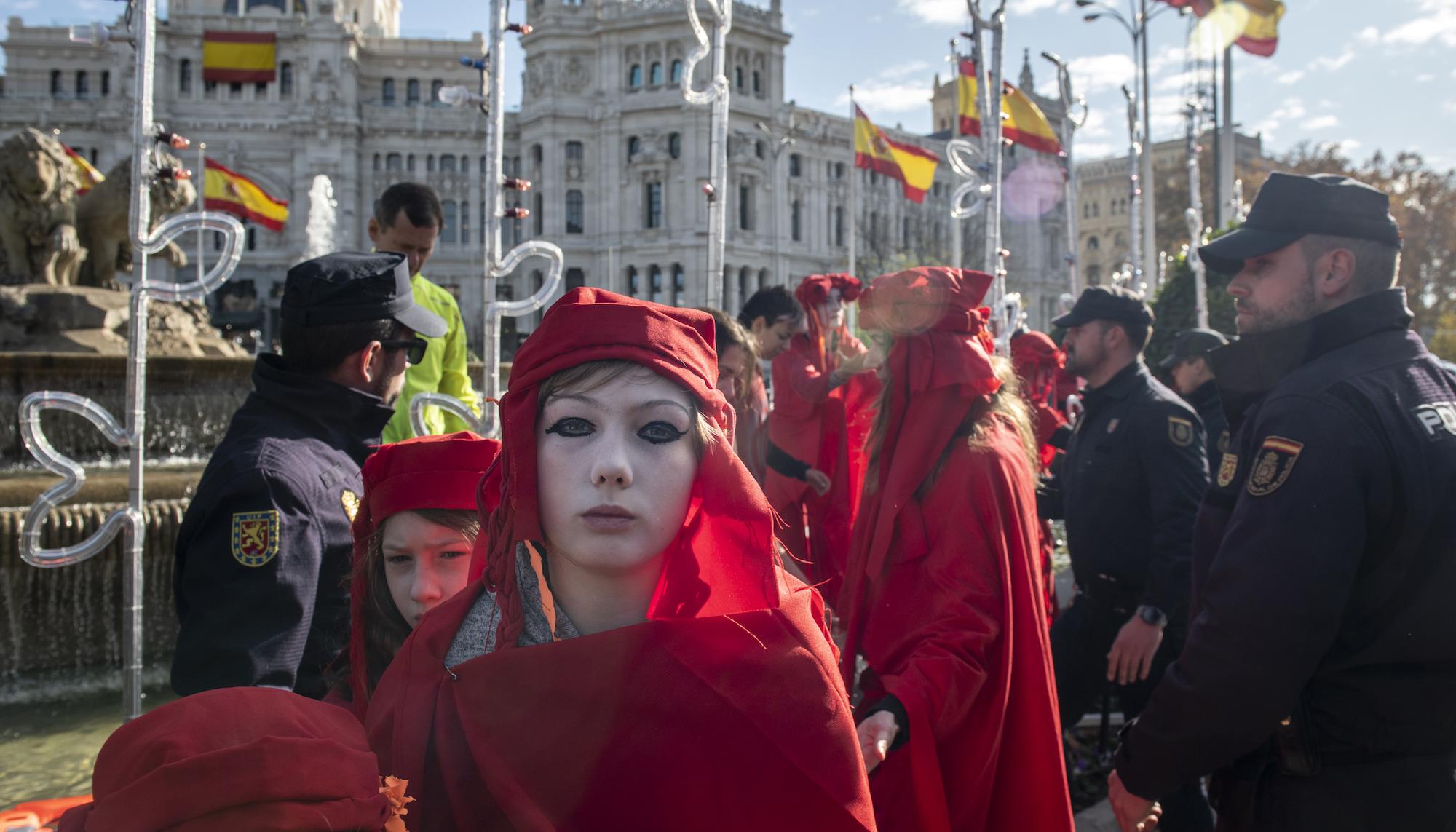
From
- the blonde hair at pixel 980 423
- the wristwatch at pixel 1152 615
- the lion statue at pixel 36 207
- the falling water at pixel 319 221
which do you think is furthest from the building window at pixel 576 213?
the blonde hair at pixel 980 423

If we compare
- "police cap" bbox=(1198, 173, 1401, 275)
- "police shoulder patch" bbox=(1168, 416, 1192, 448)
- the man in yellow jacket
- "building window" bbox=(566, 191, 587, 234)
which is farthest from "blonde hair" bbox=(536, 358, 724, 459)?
"building window" bbox=(566, 191, 587, 234)

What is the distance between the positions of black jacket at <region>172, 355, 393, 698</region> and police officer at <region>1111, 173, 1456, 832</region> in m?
2.15

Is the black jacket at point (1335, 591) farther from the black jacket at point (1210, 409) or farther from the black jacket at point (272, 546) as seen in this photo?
the black jacket at point (1210, 409)

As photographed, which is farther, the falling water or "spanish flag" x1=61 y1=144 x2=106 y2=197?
the falling water

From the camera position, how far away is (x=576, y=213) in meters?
56.8

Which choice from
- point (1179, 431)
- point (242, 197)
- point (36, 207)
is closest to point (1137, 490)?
point (1179, 431)

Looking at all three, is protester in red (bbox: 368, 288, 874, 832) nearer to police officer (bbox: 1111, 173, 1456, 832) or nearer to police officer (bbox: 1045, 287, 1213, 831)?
police officer (bbox: 1111, 173, 1456, 832)

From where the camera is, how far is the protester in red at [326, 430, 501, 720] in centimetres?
228

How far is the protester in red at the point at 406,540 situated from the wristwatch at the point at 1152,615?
9.26 ft

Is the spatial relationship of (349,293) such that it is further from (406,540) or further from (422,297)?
(422,297)

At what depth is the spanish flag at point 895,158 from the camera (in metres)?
22.9

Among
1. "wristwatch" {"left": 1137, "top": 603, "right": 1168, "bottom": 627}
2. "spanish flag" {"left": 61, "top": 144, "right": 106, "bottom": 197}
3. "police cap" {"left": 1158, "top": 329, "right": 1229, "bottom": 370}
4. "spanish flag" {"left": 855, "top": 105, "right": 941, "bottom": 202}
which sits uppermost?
"spanish flag" {"left": 855, "top": 105, "right": 941, "bottom": 202}

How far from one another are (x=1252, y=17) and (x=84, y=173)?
17.6 meters

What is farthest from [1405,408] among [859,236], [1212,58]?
[859,236]
